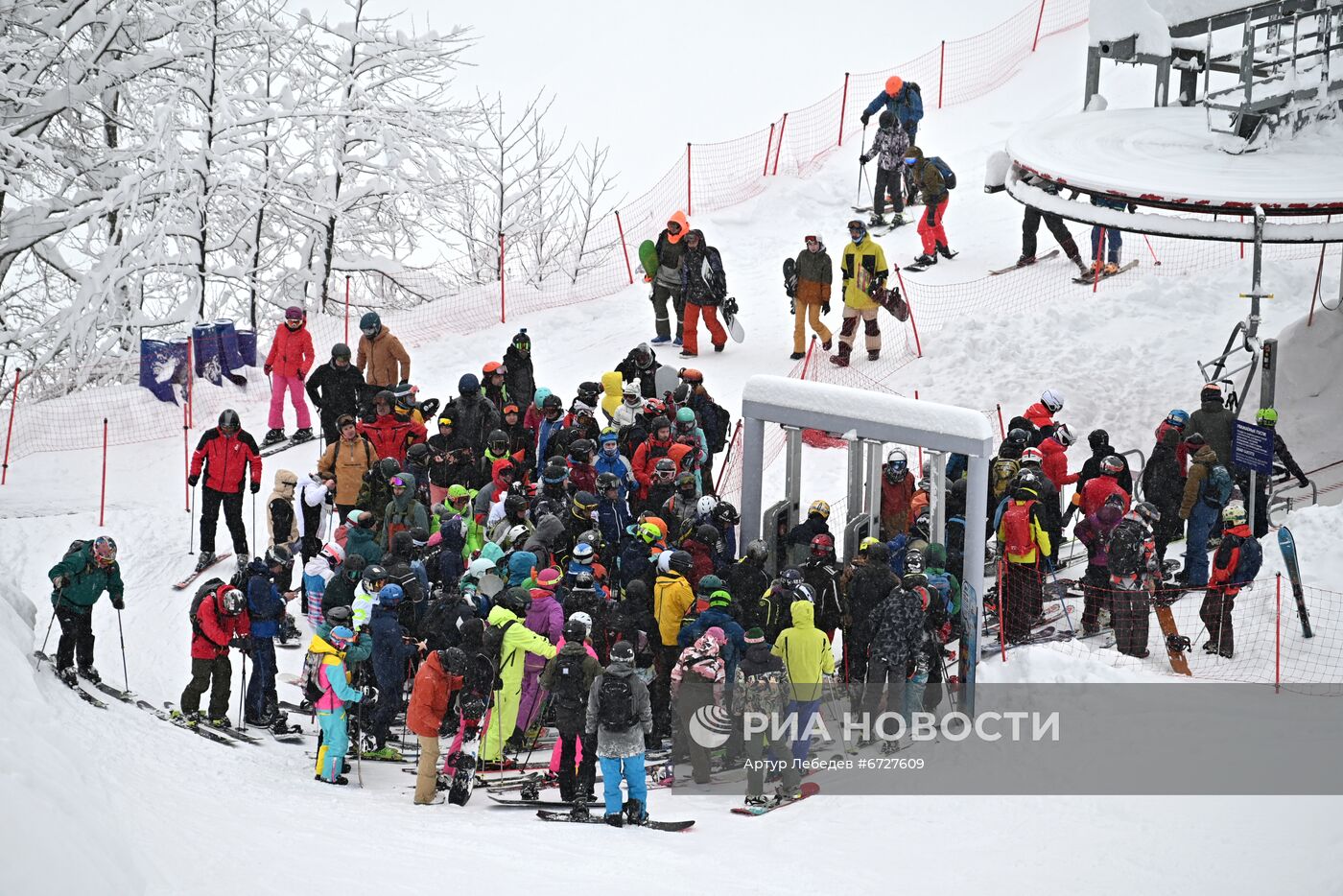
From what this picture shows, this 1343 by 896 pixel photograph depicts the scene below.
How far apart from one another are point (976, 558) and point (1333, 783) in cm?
298

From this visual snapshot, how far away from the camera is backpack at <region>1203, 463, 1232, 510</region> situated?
13156mm

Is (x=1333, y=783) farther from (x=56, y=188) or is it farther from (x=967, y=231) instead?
(x=56, y=188)

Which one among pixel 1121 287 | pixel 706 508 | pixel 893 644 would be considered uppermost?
pixel 1121 287

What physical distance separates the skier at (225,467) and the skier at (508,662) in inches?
144

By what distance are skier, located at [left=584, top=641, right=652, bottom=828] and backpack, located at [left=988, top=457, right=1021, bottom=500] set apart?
14.3 feet

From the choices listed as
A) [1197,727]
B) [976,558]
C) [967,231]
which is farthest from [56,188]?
[1197,727]

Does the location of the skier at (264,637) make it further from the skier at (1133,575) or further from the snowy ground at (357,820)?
the skier at (1133,575)

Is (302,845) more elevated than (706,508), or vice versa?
(706,508)

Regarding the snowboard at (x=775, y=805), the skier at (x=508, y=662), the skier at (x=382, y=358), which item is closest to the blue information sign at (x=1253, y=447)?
the snowboard at (x=775, y=805)

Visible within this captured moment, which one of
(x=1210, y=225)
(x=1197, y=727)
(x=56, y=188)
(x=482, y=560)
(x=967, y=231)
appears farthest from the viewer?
(x=56, y=188)

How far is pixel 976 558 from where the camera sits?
39.6ft

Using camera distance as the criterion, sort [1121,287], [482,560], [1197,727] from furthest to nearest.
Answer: [1121,287]
[482,560]
[1197,727]

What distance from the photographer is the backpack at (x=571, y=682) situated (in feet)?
Answer: 33.8

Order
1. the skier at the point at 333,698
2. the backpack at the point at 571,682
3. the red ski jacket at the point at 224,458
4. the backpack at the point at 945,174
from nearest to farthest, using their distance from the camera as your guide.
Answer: the backpack at the point at 571,682 < the skier at the point at 333,698 < the red ski jacket at the point at 224,458 < the backpack at the point at 945,174
